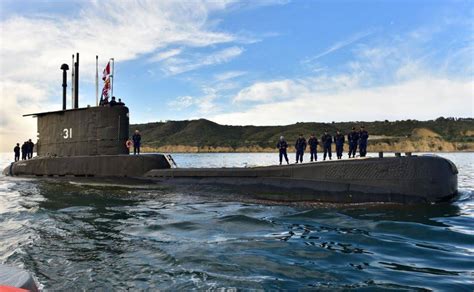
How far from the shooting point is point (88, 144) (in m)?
17.6

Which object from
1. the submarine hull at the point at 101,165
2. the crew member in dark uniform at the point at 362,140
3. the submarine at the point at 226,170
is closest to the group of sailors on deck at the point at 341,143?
the crew member in dark uniform at the point at 362,140

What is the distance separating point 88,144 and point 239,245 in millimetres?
12319


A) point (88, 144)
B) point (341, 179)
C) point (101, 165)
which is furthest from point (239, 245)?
point (88, 144)

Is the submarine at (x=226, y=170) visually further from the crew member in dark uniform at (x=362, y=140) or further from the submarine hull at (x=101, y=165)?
the crew member in dark uniform at (x=362, y=140)

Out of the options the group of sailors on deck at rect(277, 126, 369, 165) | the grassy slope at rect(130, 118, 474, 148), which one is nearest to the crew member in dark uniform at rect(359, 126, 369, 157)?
the group of sailors on deck at rect(277, 126, 369, 165)

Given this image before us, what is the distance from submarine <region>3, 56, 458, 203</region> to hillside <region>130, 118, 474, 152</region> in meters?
78.8

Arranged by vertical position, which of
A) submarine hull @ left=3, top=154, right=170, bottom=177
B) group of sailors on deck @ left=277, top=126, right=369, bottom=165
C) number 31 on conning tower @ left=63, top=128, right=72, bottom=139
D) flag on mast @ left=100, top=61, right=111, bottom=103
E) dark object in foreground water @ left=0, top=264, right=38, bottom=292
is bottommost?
dark object in foreground water @ left=0, top=264, right=38, bottom=292

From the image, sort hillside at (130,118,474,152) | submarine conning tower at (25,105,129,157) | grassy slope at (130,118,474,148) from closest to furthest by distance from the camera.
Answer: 1. submarine conning tower at (25,105,129,157)
2. hillside at (130,118,474,152)
3. grassy slope at (130,118,474,148)

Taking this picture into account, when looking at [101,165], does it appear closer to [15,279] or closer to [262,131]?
[15,279]

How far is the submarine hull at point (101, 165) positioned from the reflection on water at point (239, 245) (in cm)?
410

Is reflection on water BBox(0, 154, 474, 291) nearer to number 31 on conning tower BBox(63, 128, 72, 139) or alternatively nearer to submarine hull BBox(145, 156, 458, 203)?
submarine hull BBox(145, 156, 458, 203)

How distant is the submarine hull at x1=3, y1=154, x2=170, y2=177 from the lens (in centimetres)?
1667

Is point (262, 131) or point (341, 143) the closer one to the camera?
point (341, 143)

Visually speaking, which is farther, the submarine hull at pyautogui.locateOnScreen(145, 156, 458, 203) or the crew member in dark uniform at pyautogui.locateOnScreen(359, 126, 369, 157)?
the crew member in dark uniform at pyautogui.locateOnScreen(359, 126, 369, 157)
